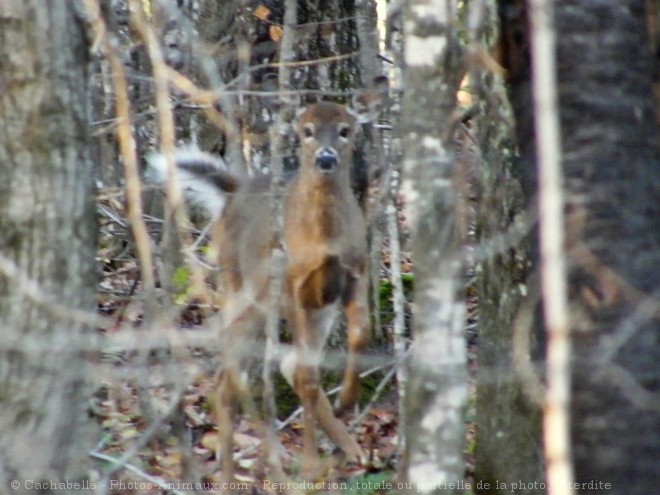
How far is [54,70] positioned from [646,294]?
7.84ft

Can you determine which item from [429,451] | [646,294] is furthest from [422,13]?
[429,451]

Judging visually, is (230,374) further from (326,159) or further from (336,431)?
(326,159)

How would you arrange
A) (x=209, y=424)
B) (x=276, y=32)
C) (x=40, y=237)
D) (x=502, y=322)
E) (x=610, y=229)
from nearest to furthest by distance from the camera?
1. (x=610, y=229)
2. (x=40, y=237)
3. (x=502, y=322)
4. (x=209, y=424)
5. (x=276, y=32)

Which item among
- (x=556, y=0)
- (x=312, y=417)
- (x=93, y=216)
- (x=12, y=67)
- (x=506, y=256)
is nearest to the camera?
(x=556, y=0)

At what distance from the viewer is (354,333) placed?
723 cm

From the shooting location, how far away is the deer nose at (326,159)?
7.32m

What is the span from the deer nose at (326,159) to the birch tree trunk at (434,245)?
2953 mm

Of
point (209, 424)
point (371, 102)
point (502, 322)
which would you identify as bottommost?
point (209, 424)

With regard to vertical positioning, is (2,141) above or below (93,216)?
above

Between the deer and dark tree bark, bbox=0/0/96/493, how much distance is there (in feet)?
8.19

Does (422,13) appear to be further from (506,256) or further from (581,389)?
(506,256)

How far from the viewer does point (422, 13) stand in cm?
430

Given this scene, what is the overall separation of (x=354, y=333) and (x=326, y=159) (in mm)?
1115

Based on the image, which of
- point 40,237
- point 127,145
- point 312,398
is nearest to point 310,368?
point 312,398
